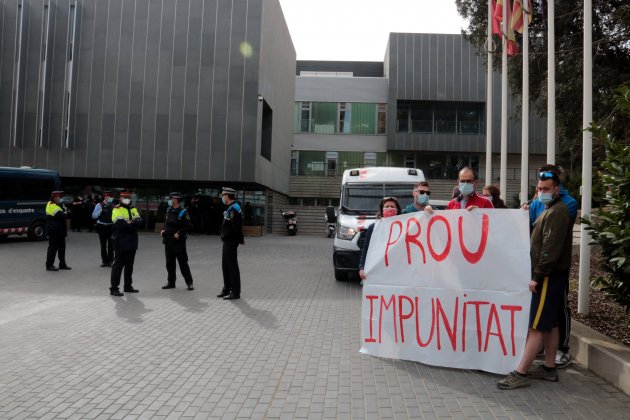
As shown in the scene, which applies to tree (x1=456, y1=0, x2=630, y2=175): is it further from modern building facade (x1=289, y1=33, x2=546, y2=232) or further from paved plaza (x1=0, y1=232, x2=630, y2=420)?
modern building facade (x1=289, y1=33, x2=546, y2=232)

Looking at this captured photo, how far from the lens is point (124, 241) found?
31.0 feet

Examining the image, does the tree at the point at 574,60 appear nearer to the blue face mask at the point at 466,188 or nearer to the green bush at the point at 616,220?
the green bush at the point at 616,220

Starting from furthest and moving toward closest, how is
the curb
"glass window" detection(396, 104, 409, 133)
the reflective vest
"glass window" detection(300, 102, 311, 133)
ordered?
1. "glass window" detection(300, 102, 311, 133)
2. "glass window" detection(396, 104, 409, 133)
3. the reflective vest
4. the curb

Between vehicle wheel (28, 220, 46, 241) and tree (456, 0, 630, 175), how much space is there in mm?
18063

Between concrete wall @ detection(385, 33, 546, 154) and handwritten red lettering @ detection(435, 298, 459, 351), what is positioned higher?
concrete wall @ detection(385, 33, 546, 154)

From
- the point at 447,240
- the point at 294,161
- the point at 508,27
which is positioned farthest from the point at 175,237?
the point at 294,161

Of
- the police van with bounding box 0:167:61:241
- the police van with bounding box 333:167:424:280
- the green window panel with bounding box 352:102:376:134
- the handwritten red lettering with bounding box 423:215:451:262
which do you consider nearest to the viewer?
the handwritten red lettering with bounding box 423:215:451:262

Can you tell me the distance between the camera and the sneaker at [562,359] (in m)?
5.20

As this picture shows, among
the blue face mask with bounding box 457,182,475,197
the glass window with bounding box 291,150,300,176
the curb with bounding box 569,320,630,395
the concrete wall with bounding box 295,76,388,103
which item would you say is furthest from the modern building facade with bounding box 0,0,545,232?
the curb with bounding box 569,320,630,395

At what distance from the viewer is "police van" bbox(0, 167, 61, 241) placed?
19.2 metres

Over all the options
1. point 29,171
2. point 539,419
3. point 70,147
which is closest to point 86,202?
point 70,147

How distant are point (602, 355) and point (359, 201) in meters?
7.33

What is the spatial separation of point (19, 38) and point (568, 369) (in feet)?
98.6

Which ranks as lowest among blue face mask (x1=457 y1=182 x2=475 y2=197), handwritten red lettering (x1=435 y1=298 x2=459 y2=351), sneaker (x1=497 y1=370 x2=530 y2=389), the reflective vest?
sneaker (x1=497 y1=370 x2=530 y2=389)
